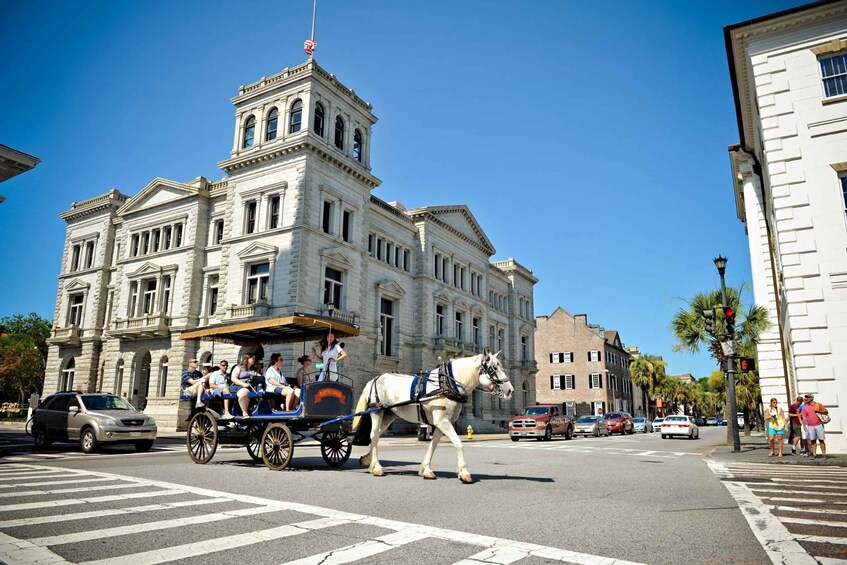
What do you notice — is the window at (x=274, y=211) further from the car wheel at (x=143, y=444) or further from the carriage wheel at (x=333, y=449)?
the carriage wheel at (x=333, y=449)

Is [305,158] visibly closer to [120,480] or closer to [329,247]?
[329,247]

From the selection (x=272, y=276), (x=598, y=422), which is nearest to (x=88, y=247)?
(x=272, y=276)

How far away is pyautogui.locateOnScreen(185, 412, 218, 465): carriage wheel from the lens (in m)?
12.3

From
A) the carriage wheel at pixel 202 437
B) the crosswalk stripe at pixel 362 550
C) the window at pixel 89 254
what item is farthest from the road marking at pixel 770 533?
the window at pixel 89 254

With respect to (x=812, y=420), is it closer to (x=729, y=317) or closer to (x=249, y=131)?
(x=729, y=317)

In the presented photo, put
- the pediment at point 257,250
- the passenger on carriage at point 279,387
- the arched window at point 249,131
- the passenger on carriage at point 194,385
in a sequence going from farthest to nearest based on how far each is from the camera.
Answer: the arched window at point 249,131 < the pediment at point 257,250 < the passenger on carriage at point 194,385 < the passenger on carriage at point 279,387

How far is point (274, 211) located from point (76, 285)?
2255 cm

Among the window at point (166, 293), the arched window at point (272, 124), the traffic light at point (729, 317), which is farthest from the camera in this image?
the window at point (166, 293)

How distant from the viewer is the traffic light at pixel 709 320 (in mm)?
23328

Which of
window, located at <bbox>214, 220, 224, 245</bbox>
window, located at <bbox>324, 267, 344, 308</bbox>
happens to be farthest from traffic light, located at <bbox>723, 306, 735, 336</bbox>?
window, located at <bbox>214, 220, 224, 245</bbox>

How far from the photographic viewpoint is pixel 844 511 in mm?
7246

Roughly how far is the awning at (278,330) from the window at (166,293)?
2770 cm

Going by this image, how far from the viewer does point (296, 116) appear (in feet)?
116

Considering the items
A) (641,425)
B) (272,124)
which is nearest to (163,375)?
(272,124)
